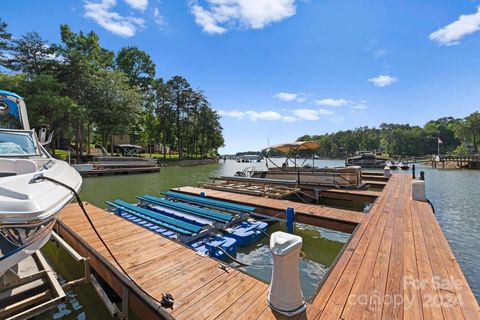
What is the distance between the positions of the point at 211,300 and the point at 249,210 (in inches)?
192

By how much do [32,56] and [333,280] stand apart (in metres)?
37.1

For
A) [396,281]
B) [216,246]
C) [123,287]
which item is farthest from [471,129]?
[123,287]

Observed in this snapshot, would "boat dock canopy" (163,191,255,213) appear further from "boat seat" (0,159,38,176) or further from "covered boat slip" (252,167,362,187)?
"covered boat slip" (252,167,362,187)

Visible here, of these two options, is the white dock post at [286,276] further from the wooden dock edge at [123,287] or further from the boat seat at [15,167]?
the boat seat at [15,167]

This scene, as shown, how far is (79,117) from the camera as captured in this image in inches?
1034

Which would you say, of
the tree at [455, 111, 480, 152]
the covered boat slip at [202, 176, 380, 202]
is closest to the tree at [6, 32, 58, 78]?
the covered boat slip at [202, 176, 380, 202]

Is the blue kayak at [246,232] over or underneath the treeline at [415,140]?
underneath

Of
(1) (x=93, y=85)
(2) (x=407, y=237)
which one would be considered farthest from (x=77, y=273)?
(1) (x=93, y=85)

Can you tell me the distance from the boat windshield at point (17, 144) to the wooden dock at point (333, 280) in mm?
1960

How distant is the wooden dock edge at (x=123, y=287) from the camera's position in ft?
9.20

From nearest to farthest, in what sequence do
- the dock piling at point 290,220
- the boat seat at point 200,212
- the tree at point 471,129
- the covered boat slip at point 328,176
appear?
the dock piling at point 290,220 → the boat seat at point 200,212 → the covered boat slip at point 328,176 → the tree at point 471,129

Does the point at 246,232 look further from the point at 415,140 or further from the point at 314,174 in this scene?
the point at 415,140

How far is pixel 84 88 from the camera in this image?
2984 centimetres

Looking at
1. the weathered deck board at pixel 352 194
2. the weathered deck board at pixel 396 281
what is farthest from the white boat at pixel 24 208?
the weathered deck board at pixel 352 194
